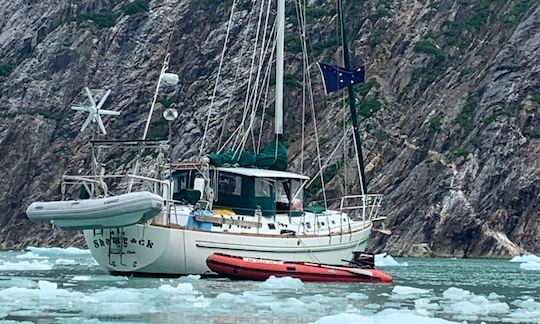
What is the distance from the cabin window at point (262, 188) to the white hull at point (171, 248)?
7.68 feet

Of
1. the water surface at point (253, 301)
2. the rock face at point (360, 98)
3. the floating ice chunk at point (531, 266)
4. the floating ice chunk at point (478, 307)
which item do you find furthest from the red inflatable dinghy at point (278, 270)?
the rock face at point (360, 98)

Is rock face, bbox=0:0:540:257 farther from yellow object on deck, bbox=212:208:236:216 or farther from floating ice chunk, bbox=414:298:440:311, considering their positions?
floating ice chunk, bbox=414:298:440:311

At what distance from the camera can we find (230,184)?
136 feet

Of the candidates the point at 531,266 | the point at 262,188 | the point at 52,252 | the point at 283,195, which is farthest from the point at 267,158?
the point at 52,252

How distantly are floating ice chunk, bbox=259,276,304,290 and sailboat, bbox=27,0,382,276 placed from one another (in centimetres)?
389

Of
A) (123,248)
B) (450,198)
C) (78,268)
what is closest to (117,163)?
(450,198)

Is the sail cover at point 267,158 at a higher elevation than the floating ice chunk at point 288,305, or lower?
higher

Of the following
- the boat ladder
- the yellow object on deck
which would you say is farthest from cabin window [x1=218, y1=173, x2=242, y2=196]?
the boat ladder

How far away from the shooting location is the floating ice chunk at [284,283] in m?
34.3

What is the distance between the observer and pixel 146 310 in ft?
85.8

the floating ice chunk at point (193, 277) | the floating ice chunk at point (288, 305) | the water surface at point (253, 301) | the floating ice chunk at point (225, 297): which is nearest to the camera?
the water surface at point (253, 301)

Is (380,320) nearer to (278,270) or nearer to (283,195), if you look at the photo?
(278,270)

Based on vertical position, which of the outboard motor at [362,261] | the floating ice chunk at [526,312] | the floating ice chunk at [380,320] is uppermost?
the outboard motor at [362,261]

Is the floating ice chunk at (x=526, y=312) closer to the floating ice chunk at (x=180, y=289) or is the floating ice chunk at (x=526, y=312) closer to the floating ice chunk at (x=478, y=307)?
the floating ice chunk at (x=478, y=307)
